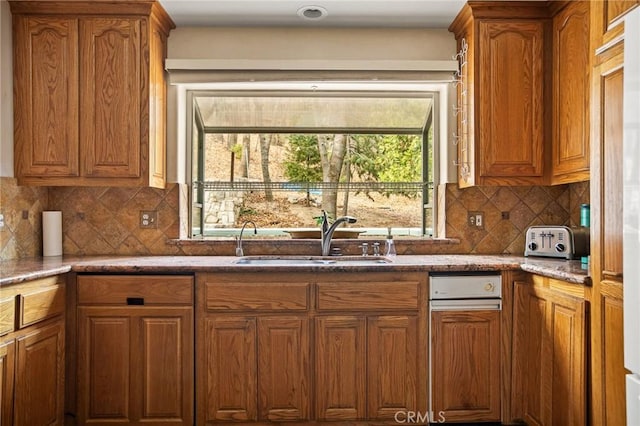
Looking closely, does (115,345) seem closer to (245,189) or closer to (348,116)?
(245,189)

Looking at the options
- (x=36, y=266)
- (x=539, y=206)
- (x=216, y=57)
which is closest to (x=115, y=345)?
(x=36, y=266)

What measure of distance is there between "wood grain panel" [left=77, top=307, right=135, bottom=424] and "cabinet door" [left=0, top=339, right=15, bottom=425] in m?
0.40

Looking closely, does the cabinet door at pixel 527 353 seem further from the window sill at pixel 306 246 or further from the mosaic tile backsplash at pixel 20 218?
the mosaic tile backsplash at pixel 20 218

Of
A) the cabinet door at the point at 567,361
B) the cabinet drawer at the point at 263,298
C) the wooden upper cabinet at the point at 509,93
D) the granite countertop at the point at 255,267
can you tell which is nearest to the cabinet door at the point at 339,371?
the cabinet drawer at the point at 263,298

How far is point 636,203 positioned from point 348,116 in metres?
2.17

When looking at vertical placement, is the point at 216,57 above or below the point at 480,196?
above

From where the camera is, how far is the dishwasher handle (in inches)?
101

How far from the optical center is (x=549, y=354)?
7.67 feet

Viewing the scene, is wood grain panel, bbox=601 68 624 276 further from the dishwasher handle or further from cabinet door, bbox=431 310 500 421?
cabinet door, bbox=431 310 500 421

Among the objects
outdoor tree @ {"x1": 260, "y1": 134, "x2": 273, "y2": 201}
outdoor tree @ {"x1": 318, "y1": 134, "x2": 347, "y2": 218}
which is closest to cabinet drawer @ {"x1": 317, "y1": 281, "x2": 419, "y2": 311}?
outdoor tree @ {"x1": 318, "y1": 134, "x2": 347, "y2": 218}

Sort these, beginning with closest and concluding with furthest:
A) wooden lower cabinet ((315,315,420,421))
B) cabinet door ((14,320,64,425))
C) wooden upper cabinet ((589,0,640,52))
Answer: wooden upper cabinet ((589,0,640,52)) < cabinet door ((14,320,64,425)) < wooden lower cabinet ((315,315,420,421))

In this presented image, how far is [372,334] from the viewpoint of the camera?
251 cm

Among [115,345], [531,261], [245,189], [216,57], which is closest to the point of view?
[115,345]

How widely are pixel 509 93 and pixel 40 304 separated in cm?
295
